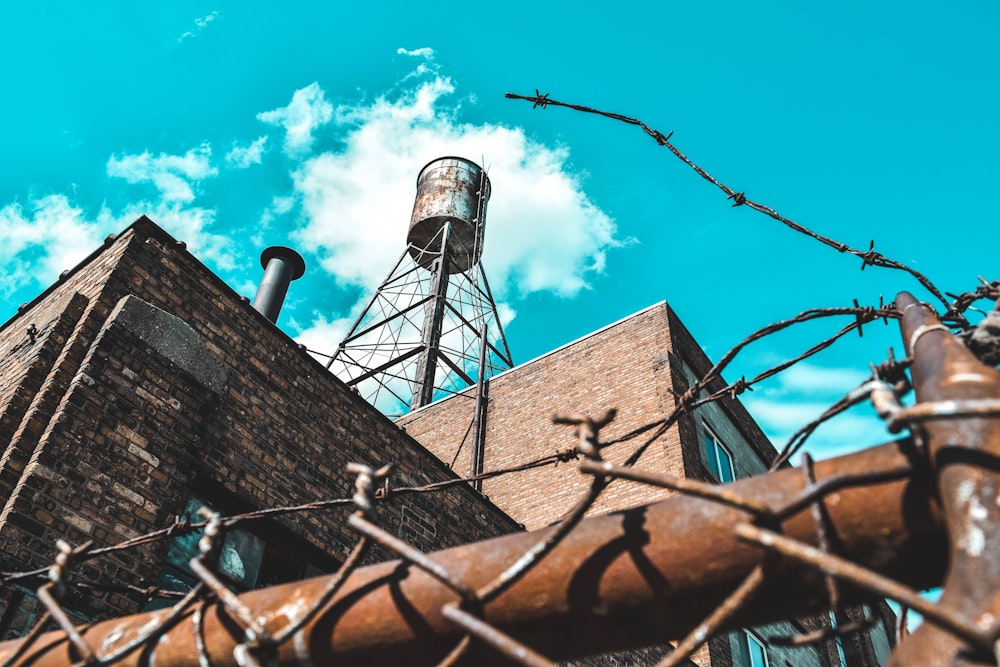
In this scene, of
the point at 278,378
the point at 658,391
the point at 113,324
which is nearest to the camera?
the point at 113,324

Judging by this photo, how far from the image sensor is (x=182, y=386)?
568 cm

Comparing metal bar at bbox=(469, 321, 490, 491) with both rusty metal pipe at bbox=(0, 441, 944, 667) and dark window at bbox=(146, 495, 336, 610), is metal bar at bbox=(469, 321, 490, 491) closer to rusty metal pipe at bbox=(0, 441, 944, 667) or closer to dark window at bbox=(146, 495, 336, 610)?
dark window at bbox=(146, 495, 336, 610)

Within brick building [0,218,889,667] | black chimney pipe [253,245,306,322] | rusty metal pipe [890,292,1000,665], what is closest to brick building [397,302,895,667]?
brick building [0,218,889,667]

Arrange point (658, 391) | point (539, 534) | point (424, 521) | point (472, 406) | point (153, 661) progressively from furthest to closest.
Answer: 1. point (472, 406)
2. point (658, 391)
3. point (424, 521)
4. point (153, 661)
5. point (539, 534)

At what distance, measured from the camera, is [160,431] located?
5.38m

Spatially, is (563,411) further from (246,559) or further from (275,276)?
(246,559)

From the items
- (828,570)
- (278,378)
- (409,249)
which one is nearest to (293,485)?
(278,378)

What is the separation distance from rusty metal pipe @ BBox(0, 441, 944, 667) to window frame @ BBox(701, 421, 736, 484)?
41.6ft

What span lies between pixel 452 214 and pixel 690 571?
1909 cm

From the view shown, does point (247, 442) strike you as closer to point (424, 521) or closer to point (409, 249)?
point (424, 521)

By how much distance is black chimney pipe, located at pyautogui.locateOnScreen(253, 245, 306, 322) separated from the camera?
974cm

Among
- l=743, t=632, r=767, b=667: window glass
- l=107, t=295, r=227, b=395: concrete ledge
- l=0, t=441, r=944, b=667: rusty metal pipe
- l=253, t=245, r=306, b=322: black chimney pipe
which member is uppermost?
l=253, t=245, r=306, b=322: black chimney pipe

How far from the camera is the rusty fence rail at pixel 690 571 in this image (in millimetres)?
969

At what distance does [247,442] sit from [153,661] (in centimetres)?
474
